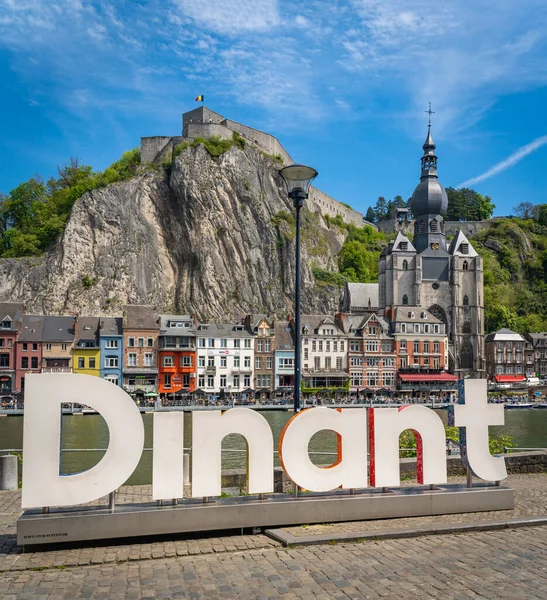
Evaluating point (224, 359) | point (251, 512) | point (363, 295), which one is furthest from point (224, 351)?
point (251, 512)

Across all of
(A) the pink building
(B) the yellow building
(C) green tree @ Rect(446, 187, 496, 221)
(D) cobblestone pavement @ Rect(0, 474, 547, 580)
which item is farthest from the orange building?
(C) green tree @ Rect(446, 187, 496, 221)

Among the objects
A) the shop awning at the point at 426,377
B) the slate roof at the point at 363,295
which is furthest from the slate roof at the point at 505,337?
the slate roof at the point at 363,295

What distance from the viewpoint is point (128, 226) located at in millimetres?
93062

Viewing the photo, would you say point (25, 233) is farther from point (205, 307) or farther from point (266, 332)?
point (266, 332)

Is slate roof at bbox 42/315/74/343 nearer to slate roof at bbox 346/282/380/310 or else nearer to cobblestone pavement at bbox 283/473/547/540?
slate roof at bbox 346/282/380/310

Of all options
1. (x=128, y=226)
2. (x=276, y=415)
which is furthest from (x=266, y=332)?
(x=128, y=226)

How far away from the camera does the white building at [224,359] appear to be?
232ft

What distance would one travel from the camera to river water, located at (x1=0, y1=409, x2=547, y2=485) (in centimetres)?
2430

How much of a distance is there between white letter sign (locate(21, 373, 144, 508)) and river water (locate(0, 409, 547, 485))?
7.73 meters

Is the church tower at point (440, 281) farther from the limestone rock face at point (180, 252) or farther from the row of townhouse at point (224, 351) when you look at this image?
the row of townhouse at point (224, 351)

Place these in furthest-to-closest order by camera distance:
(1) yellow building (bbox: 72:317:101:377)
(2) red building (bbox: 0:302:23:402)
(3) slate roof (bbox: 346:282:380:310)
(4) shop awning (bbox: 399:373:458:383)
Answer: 1. (3) slate roof (bbox: 346:282:380:310)
2. (4) shop awning (bbox: 399:373:458:383)
3. (1) yellow building (bbox: 72:317:101:377)
4. (2) red building (bbox: 0:302:23:402)

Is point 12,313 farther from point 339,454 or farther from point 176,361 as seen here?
point 339,454

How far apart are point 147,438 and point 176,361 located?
32231mm

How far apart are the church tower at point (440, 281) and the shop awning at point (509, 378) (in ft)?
9.11
